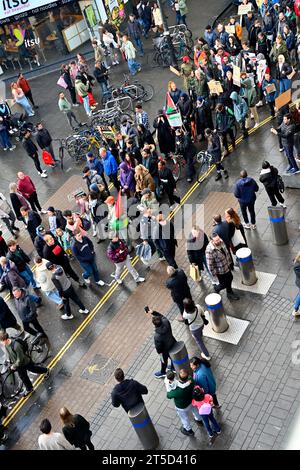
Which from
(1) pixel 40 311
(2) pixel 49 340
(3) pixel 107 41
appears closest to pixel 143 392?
(2) pixel 49 340

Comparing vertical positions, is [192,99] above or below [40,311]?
above

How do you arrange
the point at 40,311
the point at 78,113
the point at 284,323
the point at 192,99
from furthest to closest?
the point at 78,113 < the point at 192,99 < the point at 40,311 < the point at 284,323

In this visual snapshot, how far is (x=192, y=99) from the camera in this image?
20016 mm

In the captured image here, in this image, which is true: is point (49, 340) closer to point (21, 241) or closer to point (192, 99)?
point (21, 241)

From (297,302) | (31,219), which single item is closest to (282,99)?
(297,302)

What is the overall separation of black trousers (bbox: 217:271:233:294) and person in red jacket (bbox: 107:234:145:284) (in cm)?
247

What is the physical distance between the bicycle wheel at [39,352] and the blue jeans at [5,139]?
11.2m

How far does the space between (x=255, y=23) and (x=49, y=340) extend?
1421cm

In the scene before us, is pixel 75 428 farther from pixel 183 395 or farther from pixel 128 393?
pixel 183 395

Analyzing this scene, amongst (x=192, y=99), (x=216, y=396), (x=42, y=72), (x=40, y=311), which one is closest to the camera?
(x=216, y=396)

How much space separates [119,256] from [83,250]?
0.87 meters

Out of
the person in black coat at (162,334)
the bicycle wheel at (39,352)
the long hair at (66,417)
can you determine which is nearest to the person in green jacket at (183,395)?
the person in black coat at (162,334)

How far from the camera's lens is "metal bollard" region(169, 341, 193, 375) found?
1169 centimetres

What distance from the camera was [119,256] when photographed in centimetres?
1460
